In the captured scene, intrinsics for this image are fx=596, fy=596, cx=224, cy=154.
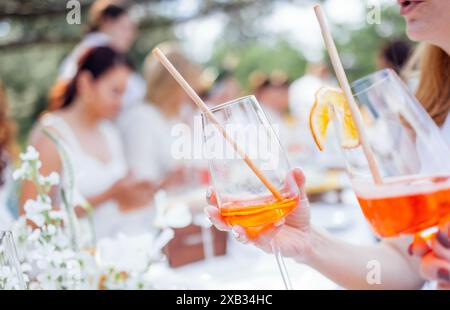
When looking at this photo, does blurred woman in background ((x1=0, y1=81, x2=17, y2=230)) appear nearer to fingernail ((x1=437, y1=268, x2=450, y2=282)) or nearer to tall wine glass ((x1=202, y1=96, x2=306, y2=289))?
tall wine glass ((x1=202, y1=96, x2=306, y2=289))

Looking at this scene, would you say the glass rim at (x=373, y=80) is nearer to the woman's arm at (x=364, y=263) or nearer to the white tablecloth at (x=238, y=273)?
the woman's arm at (x=364, y=263)

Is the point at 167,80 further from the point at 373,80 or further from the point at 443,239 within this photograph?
the point at 443,239

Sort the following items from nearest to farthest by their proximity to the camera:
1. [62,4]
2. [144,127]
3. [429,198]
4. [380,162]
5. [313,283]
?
1. [429,198]
2. [380,162]
3. [313,283]
4. [144,127]
5. [62,4]

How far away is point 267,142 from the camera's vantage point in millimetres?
761

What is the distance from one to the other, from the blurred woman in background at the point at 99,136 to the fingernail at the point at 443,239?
4.88ft

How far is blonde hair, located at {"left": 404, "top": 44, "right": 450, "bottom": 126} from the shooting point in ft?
3.42

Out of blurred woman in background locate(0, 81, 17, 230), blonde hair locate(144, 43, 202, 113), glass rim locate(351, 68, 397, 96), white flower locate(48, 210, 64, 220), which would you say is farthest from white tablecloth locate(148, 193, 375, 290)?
blonde hair locate(144, 43, 202, 113)

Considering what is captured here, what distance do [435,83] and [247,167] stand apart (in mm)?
483

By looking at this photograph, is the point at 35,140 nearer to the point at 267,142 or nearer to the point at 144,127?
the point at 144,127

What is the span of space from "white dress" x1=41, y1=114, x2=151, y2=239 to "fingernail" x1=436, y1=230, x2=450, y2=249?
141cm

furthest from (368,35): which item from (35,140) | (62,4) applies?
(35,140)

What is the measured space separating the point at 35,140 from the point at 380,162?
5.14ft

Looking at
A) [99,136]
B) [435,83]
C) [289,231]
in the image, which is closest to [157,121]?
[99,136]

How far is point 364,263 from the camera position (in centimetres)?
101
